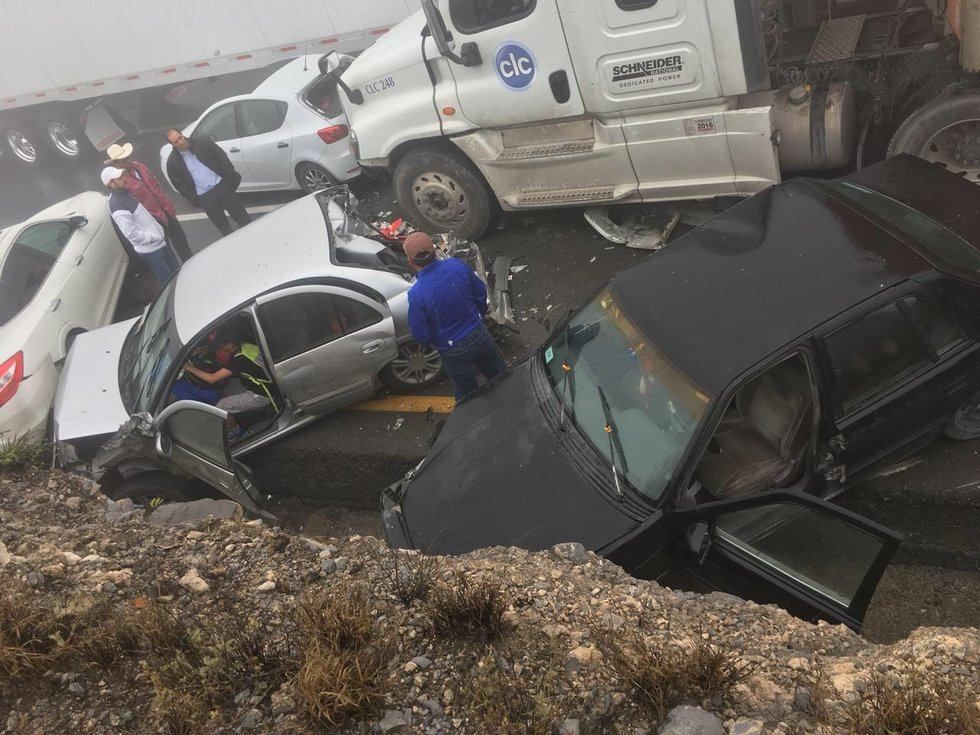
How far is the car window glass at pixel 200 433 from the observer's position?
16.9 feet

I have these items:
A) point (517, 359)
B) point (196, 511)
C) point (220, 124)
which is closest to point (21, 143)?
point (220, 124)

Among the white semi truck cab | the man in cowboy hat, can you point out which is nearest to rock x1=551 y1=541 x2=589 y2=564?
the white semi truck cab

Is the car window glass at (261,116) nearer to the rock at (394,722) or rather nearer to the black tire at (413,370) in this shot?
the black tire at (413,370)

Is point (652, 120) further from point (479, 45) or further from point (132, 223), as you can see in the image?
point (132, 223)

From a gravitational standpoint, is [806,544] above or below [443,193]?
below

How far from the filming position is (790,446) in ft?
13.1

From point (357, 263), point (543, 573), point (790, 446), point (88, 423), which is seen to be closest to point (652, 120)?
point (357, 263)

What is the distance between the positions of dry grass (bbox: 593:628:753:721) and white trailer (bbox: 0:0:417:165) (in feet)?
28.7

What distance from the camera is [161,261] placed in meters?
7.89

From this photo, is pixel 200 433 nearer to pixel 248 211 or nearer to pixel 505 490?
pixel 505 490

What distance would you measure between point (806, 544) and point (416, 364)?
3327 mm

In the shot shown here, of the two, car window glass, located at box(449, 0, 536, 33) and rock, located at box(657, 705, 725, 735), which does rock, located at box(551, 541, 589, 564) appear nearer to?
rock, located at box(657, 705, 725, 735)

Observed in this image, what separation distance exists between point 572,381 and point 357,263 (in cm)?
218

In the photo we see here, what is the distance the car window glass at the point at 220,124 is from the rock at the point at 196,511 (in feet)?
18.4
